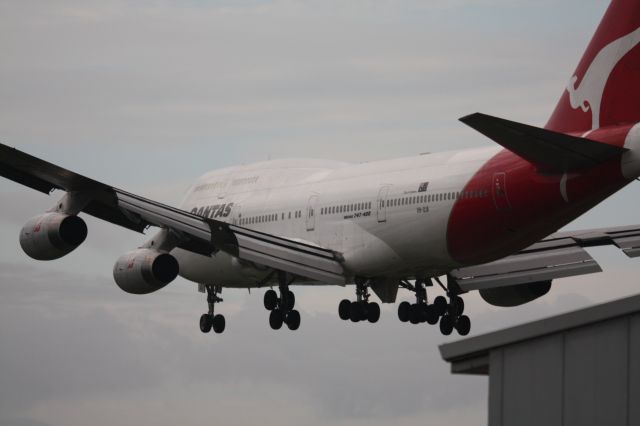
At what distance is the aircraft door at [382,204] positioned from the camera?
38594 mm

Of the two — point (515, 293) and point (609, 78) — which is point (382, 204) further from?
point (609, 78)

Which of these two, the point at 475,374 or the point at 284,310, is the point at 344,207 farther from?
the point at 475,374

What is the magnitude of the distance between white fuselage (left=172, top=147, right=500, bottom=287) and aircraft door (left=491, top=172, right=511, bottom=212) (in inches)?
37.4

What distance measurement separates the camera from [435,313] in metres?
40.3

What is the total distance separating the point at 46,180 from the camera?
38531 mm

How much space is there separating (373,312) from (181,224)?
588 cm

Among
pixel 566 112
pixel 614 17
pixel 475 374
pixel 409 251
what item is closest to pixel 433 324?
pixel 409 251

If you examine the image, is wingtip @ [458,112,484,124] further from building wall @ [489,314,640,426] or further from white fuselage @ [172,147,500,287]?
building wall @ [489,314,640,426]

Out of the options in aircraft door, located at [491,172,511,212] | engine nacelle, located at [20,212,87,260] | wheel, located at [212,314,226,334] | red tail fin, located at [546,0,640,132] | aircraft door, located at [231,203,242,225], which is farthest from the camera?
wheel, located at [212,314,226,334]

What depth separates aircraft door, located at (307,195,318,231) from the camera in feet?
136

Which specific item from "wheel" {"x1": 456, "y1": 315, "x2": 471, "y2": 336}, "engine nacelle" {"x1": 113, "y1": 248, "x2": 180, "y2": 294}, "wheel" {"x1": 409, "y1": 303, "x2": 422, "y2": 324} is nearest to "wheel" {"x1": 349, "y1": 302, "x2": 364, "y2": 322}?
"wheel" {"x1": 409, "y1": 303, "x2": 422, "y2": 324}

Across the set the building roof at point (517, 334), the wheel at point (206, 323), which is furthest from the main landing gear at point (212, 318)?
the building roof at point (517, 334)

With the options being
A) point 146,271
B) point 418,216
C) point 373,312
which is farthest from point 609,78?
point 146,271

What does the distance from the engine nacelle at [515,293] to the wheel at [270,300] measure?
22.2ft
